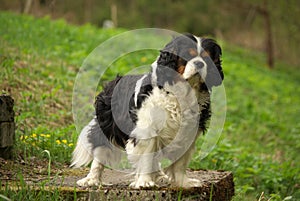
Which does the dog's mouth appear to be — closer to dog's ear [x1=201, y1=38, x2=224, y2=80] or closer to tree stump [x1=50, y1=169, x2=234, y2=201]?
dog's ear [x1=201, y1=38, x2=224, y2=80]

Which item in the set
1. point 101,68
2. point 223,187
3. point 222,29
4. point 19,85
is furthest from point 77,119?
point 222,29

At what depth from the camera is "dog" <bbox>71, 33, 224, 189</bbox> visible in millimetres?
3900

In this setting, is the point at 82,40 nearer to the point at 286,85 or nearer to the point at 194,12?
the point at 286,85

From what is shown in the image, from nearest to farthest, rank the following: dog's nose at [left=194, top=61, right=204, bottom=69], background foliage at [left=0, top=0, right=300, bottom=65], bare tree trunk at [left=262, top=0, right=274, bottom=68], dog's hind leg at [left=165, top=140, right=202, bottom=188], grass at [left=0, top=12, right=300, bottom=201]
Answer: dog's nose at [left=194, top=61, right=204, bottom=69], dog's hind leg at [left=165, top=140, right=202, bottom=188], grass at [left=0, top=12, right=300, bottom=201], bare tree trunk at [left=262, top=0, right=274, bottom=68], background foliage at [left=0, top=0, right=300, bottom=65]

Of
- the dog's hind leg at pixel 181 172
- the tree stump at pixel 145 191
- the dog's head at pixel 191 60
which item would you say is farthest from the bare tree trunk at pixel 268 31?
the dog's head at pixel 191 60

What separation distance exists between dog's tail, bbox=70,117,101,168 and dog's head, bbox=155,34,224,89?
95cm

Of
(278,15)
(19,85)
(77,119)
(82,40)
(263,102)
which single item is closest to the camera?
(77,119)

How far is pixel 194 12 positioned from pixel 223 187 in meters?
31.7

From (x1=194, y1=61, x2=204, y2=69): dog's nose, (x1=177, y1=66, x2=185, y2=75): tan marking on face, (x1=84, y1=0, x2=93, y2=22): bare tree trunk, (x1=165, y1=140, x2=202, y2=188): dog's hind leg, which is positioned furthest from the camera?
(x1=84, y1=0, x2=93, y2=22): bare tree trunk

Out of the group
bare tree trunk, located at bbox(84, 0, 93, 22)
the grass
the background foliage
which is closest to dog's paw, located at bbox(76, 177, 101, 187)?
the grass

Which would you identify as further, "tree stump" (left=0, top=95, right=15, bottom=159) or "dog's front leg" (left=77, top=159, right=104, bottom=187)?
"tree stump" (left=0, top=95, right=15, bottom=159)

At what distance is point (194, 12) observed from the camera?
1403 inches

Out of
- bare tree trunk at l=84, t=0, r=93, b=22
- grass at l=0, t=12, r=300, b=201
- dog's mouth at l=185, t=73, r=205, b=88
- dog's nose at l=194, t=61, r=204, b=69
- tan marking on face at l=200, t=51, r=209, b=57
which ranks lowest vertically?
grass at l=0, t=12, r=300, b=201

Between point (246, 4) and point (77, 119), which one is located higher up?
point (246, 4)
